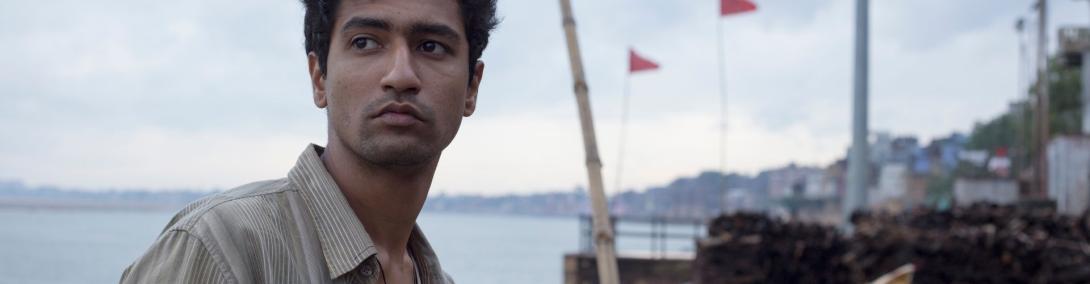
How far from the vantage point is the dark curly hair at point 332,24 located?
212 cm

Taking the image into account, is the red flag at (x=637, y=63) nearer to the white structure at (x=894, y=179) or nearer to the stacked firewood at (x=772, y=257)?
the stacked firewood at (x=772, y=257)

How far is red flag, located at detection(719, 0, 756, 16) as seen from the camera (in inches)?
496

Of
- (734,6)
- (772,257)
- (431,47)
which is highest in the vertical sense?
(734,6)

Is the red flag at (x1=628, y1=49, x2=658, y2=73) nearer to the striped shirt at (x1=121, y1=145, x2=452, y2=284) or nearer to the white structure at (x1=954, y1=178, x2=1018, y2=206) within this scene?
the striped shirt at (x1=121, y1=145, x2=452, y2=284)

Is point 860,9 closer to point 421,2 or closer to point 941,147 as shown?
point 421,2

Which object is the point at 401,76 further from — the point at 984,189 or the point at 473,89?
the point at 984,189

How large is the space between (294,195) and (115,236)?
15938 mm

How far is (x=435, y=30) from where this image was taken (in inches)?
82.7

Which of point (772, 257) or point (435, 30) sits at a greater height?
point (435, 30)

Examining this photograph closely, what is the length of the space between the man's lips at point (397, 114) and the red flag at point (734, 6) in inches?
428

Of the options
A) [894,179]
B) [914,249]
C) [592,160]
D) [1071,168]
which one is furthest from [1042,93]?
[894,179]

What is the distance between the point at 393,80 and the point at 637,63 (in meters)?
11.8

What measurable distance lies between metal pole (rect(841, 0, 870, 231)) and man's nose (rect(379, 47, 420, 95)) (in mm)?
10677

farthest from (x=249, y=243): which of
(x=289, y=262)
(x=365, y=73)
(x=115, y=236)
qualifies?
(x=115, y=236)
